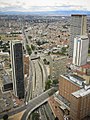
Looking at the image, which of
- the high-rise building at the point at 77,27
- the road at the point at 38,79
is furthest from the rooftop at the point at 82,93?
the high-rise building at the point at 77,27

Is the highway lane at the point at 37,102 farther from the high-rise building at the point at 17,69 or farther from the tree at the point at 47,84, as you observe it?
the high-rise building at the point at 17,69

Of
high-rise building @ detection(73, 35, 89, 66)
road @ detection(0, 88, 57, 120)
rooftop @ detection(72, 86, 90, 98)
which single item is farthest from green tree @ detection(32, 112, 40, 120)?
high-rise building @ detection(73, 35, 89, 66)

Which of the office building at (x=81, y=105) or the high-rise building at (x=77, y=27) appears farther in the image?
the high-rise building at (x=77, y=27)

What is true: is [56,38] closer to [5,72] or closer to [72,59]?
[72,59]

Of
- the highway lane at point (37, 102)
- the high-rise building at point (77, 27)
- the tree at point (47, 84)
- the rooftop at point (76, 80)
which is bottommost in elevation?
the highway lane at point (37, 102)

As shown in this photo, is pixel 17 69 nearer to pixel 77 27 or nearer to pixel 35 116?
pixel 35 116

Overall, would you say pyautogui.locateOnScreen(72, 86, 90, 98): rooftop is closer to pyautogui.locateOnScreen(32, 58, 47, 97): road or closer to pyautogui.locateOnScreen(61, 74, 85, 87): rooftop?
pyautogui.locateOnScreen(61, 74, 85, 87): rooftop

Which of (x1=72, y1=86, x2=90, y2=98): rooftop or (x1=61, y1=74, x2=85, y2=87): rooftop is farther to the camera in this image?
(x1=61, y1=74, x2=85, y2=87): rooftop

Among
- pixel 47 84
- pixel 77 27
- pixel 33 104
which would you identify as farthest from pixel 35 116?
pixel 77 27
